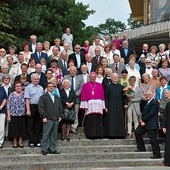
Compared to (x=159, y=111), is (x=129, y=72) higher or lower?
higher

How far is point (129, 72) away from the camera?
49.3 ft

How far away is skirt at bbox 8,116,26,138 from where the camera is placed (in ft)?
42.0

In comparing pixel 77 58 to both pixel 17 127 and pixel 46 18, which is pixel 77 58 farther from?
pixel 46 18

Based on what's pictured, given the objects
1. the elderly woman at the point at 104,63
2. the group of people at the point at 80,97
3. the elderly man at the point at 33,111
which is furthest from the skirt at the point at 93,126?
the elderly woman at the point at 104,63

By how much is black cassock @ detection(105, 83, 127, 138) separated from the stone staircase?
12.0 inches

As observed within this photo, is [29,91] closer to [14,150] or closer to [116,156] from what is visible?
[14,150]

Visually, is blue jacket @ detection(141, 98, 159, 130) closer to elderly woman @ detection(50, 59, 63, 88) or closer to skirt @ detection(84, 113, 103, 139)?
skirt @ detection(84, 113, 103, 139)

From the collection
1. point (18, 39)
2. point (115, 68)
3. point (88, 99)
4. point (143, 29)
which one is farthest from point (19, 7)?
point (88, 99)

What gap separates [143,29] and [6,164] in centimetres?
1582

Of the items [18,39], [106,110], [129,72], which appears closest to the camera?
[106,110]

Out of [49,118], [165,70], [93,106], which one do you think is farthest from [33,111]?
[165,70]

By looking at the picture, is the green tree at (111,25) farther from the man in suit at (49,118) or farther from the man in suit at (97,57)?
the man in suit at (49,118)

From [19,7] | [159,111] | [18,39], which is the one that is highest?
[19,7]

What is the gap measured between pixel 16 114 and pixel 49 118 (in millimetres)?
914
